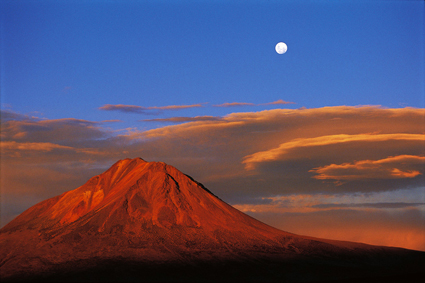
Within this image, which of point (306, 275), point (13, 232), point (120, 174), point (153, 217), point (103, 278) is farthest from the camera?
point (120, 174)

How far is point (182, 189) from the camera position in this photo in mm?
162000

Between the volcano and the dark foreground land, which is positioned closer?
the dark foreground land

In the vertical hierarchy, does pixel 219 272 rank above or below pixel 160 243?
below

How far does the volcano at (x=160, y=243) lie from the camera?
132 m

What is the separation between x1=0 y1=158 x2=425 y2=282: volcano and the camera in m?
132

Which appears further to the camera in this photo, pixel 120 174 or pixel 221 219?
pixel 120 174

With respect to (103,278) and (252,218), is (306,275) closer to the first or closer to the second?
(252,218)

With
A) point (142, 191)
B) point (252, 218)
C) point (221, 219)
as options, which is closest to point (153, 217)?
point (142, 191)

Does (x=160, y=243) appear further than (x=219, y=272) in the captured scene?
Yes

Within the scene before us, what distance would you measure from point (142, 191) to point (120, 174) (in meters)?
17.4

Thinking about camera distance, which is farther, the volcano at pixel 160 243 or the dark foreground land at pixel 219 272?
the volcano at pixel 160 243

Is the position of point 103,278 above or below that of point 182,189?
below

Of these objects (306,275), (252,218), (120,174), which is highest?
(120,174)

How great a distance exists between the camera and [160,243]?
464 ft
